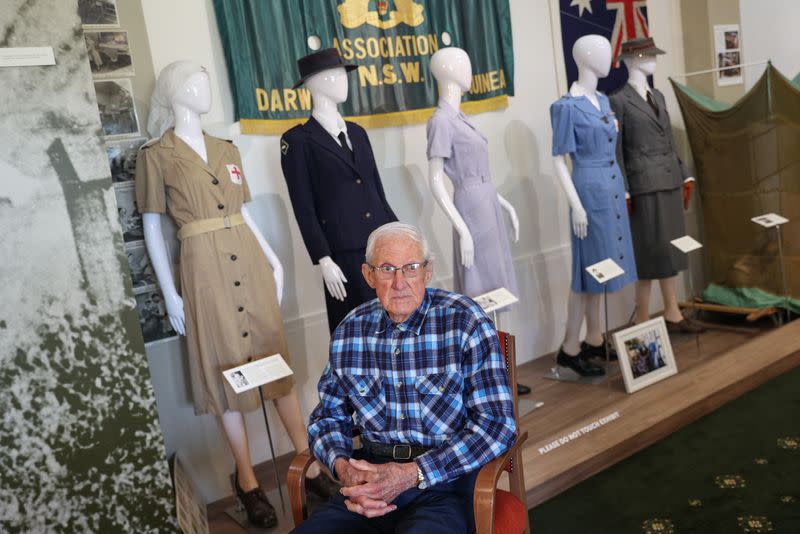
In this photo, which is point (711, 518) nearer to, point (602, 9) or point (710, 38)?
A: point (602, 9)

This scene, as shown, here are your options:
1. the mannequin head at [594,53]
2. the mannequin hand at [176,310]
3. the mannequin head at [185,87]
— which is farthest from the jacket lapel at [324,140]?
the mannequin head at [594,53]

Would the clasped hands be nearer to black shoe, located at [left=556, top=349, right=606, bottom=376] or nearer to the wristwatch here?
the wristwatch

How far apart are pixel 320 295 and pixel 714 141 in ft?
9.79

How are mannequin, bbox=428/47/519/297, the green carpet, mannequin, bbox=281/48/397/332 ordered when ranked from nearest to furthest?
the green carpet
mannequin, bbox=281/48/397/332
mannequin, bbox=428/47/519/297

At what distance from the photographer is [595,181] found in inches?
156

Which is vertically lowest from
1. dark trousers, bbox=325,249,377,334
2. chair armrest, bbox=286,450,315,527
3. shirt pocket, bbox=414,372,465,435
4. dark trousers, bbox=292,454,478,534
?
dark trousers, bbox=292,454,478,534

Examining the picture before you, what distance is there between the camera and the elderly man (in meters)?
1.96

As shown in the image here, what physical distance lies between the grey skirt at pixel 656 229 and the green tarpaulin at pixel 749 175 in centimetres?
84

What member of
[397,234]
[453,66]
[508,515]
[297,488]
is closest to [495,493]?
[508,515]

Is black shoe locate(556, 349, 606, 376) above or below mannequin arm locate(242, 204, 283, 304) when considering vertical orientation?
below

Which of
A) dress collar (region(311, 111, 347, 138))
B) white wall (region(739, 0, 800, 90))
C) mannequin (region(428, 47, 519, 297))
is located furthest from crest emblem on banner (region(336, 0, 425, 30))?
white wall (region(739, 0, 800, 90))

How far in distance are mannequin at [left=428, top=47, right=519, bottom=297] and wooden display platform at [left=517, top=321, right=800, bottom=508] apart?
2.31ft

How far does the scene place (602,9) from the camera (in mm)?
5125

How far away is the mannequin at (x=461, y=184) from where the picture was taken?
11.4 ft
